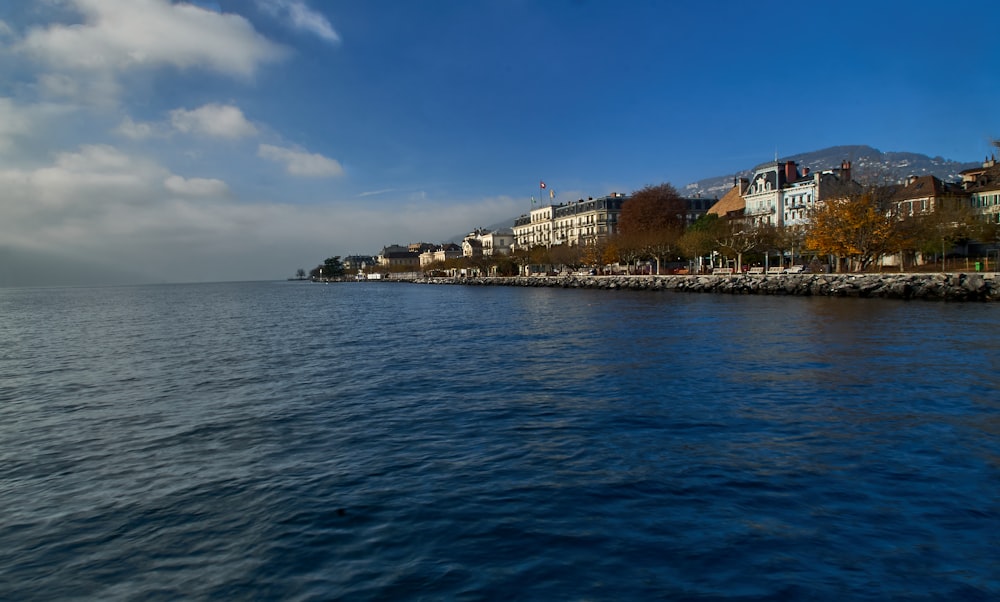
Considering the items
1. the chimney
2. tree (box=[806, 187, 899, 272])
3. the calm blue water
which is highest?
the chimney

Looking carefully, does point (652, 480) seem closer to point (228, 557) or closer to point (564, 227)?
point (228, 557)

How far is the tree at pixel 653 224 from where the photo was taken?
83750mm

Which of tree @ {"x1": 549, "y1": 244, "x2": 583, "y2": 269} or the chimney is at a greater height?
the chimney

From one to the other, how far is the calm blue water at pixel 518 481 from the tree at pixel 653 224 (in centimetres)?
6696

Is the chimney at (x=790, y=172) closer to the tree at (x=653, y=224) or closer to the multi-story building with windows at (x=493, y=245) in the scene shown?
the tree at (x=653, y=224)

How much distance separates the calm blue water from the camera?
571cm

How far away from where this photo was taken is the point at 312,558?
20.2 feet

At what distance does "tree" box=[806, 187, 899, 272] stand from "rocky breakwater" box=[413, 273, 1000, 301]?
3495 millimetres

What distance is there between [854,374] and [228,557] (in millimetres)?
14869

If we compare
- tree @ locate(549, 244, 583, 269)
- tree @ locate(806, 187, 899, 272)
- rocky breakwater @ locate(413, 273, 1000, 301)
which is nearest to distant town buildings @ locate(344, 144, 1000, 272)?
tree @ locate(806, 187, 899, 272)

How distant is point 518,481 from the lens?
8.10 metres

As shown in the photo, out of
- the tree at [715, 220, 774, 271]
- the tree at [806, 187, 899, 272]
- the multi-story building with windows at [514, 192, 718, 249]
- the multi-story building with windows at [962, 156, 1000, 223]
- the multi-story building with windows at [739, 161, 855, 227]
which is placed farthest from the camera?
the multi-story building with windows at [514, 192, 718, 249]

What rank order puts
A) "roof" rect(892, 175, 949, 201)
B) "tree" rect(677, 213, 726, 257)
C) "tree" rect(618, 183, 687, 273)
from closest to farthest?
"roof" rect(892, 175, 949, 201) → "tree" rect(677, 213, 726, 257) → "tree" rect(618, 183, 687, 273)

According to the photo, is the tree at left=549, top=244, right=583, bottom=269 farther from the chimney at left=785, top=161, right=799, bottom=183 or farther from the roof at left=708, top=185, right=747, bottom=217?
the chimney at left=785, top=161, right=799, bottom=183
